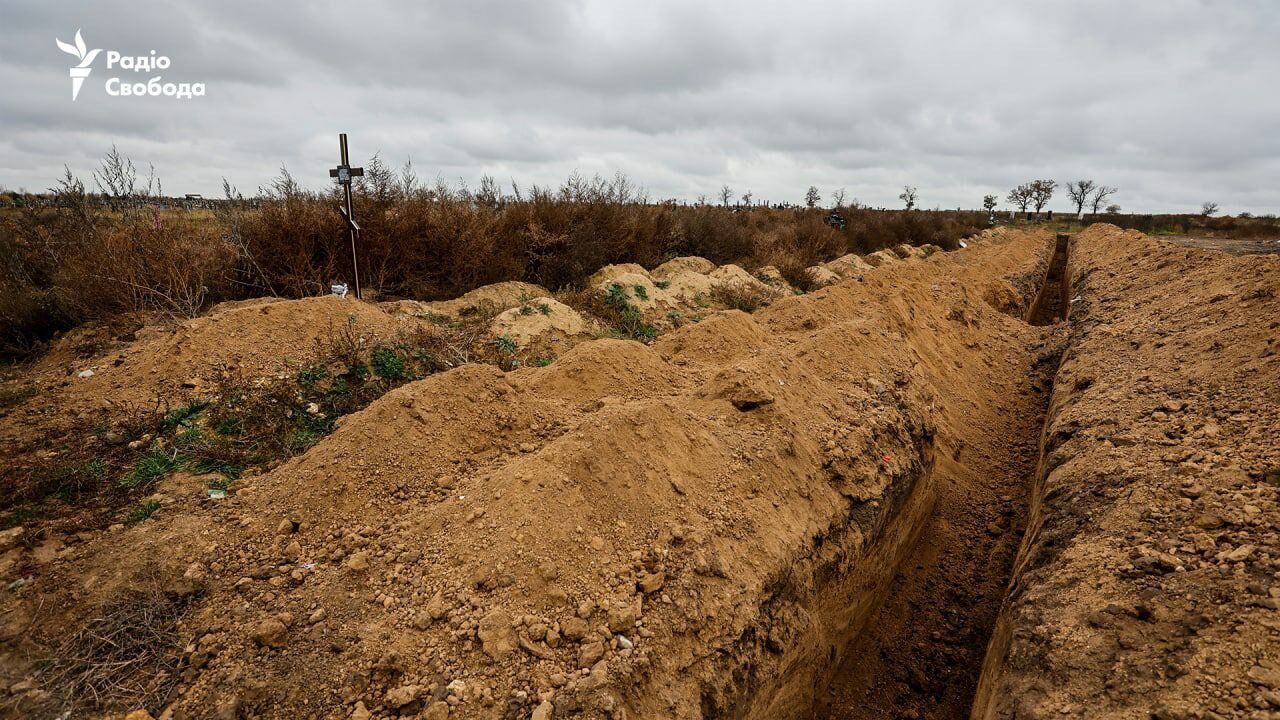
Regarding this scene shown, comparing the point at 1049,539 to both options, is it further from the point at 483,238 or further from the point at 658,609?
the point at 483,238

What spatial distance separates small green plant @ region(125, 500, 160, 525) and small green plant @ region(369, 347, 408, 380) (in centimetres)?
215

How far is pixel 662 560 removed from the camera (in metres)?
2.77

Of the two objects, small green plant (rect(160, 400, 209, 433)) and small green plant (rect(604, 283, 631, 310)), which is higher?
small green plant (rect(604, 283, 631, 310))

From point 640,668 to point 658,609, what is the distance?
Result: 0.93 feet

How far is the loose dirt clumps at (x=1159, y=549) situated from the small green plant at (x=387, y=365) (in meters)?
5.11

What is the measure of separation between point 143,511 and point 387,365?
2334mm

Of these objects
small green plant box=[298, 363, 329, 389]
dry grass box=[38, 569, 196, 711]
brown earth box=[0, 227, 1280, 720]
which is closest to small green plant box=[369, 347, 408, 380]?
small green plant box=[298, 363, 329, 389]

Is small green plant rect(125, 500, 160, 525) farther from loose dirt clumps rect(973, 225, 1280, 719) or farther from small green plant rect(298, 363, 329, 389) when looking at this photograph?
loose dirt clumps rect(973, 225, 1280, 719)

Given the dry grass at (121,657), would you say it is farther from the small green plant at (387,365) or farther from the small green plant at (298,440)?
the small green plant at (387,365)

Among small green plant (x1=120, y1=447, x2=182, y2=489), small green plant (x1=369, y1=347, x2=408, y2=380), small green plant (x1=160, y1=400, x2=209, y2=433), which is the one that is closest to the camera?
Result: small green plant (x1=120, y1=447, x2=182, y2=489)

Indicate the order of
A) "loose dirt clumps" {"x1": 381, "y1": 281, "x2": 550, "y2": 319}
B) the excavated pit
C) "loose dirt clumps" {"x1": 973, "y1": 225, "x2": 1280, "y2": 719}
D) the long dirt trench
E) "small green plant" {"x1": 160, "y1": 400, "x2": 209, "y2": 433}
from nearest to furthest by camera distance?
1. "loose dirt clumps" {"x1": 973, "y1": 225, "x2": 1280, "y2": 719}
2. the long dirt trench
3. "small green plant" {"x1": 160, "y1": 400, "x2": 209, "y2": 433}
4. "loose dirt clumps" {"x1": 381, "y1": 281, "x2": 550, "y2": 319}
5. the excavated pit

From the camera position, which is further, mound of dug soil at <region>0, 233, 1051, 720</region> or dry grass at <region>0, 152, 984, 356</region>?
dry grass at <region>0, 152, 984, 356</region>

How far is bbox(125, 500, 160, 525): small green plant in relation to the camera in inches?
124

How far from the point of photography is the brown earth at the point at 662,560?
7.26 ft
